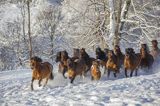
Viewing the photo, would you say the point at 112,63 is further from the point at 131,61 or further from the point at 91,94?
the point at 91,94

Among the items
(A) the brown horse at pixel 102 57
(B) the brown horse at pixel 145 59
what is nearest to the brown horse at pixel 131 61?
(B) the brown horse at pixel 145 59

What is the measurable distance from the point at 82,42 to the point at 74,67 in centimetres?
1665

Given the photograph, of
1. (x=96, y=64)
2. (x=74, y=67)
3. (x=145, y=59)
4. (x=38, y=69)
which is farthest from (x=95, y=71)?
(x=145, y=59)

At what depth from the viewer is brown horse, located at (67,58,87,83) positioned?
685 inches

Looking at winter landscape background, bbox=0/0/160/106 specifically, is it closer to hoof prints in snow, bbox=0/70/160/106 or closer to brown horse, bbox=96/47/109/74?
hoof prints in snow, bbox=0/70/160/106

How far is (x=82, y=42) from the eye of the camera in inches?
1345

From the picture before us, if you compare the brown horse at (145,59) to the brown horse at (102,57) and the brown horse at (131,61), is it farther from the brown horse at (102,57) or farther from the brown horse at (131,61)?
the brown horse at (102,57)

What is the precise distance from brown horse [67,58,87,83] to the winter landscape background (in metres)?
0.47

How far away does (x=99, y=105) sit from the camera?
11.9 metres

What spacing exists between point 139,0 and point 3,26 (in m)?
40.1

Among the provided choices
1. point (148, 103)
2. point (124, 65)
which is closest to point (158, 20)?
point (124, 65)

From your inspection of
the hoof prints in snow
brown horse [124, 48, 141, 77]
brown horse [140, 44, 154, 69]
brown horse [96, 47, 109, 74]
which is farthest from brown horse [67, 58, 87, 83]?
brown horse [140, 44, 154, 69]

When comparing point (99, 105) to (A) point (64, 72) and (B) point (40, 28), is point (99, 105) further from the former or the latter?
(B) point (40, 28)

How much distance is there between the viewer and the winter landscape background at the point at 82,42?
13266 mm
